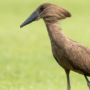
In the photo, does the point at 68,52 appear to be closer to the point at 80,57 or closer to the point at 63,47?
the point at 63,47

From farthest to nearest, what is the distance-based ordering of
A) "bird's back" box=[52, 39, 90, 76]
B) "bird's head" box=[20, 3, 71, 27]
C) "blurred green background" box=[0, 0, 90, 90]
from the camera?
"blurred green background" box=[0, 0, 90, 90] → "bird's head" box=[20, 3, 71, 27] → "bird's back" box=[52, 39, 90, 76]

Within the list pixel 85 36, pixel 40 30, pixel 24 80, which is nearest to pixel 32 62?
pixel 24 80

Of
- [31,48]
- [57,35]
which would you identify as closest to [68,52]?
[57,35]

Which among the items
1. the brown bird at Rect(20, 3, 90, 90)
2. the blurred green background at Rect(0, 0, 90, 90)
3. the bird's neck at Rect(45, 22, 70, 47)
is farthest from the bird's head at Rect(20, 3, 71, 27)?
the blurred green background at Rect(0, 0, 90, 90)

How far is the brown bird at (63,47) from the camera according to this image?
240 inches

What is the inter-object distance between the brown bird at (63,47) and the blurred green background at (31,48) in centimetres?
34

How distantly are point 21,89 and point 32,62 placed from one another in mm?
4788

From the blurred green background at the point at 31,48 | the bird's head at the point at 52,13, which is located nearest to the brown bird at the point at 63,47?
the bird's head at the point at 52,13

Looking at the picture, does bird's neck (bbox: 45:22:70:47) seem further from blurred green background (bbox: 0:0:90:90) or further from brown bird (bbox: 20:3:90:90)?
blurred green background (bbox: 0:0:90:90)

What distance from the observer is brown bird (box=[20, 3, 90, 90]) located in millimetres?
6098

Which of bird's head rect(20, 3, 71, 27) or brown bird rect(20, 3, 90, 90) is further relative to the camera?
bird's head rect(20, 3, 71, 27)

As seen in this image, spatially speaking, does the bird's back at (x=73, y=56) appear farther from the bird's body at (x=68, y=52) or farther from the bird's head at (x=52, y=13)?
the bird's head at (x=52, y=13)

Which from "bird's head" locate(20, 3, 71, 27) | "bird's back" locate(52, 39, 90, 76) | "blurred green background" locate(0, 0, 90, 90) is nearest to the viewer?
"bird's back" locate(52, 39, 90, 76)

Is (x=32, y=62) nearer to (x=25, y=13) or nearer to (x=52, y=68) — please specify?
(x=52, y=68)
